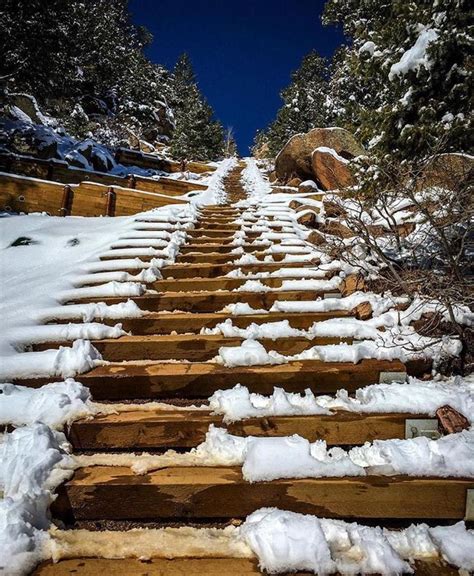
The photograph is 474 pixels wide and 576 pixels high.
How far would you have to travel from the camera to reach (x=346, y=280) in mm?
3344

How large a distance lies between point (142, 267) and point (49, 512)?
2656 mm

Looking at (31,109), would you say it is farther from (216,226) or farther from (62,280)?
(62,280)

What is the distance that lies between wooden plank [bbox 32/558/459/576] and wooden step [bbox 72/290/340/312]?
2.01 meters

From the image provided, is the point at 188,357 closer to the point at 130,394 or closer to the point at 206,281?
the point at 130,394

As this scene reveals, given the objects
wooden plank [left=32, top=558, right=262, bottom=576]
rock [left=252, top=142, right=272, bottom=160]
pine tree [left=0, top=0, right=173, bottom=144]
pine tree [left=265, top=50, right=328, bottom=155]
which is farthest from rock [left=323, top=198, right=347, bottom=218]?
rock [left=252, top=142, right=272, bottom=160]

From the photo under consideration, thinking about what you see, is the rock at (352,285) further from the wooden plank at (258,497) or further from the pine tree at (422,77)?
the wooden plank at (258,497)

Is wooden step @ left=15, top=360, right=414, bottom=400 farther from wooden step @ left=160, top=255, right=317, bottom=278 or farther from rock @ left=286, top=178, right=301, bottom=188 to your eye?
rock @ left=286, top=178, right=301, bottom=188

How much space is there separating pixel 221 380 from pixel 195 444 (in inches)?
17.4

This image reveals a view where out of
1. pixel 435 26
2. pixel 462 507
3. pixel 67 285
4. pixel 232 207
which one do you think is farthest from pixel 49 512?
pixel 232 207

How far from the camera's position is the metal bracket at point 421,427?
1771mm

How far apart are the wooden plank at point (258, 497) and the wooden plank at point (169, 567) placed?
0.72ft

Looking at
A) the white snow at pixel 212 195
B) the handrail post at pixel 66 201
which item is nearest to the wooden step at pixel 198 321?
the handrail post at pixel 66 201

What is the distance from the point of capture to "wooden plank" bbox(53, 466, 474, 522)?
143 centimetres

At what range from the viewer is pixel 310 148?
12305 mm
